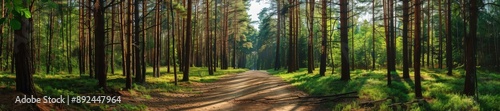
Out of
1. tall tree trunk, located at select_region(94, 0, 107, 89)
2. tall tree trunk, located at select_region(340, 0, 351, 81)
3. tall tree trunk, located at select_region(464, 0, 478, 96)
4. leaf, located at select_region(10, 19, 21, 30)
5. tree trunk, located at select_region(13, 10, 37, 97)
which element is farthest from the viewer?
tall tree trunk, located at select_region(340, 0, 351, 81)

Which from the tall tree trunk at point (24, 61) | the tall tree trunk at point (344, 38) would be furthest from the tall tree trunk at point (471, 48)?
the tall tree trunk at point (24, 61)

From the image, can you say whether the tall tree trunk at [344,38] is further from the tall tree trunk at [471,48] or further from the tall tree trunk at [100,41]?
the tall tree trunk at [100,41]

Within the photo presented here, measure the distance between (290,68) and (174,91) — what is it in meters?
16.0

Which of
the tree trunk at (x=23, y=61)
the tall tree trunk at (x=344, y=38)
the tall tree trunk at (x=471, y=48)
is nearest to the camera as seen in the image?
the tree trunk at (x=23, y=61)

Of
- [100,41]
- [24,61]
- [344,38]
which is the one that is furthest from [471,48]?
[24,61]

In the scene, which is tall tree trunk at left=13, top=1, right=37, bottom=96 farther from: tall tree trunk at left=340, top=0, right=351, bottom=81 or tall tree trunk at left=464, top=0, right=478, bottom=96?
tall tree trunk at left=340, top=0, right=351, bottom=81

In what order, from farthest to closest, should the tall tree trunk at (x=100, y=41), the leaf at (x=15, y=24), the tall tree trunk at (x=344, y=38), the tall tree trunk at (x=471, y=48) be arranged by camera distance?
the tall tree trunk at (x=344, y=38) < the tall tree trunk at (x=100, y=41) < the tall tree trunk at (x=471, y=48) < the leaf at (x=15, y=24)

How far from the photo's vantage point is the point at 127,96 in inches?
446

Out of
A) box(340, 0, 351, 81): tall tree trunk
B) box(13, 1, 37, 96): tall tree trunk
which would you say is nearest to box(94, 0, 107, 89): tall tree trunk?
box(13, 1, 37, 96): tall tree trunk

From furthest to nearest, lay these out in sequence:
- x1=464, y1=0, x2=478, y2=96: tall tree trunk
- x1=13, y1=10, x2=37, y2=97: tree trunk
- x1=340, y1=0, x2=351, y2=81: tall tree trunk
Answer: x1=340, y1=0, x2=351, y2=81: tall tree trunk
x1=464, y1=0, x2=478, y2=96: tall tree trunk
x1=13, y1=10, x2=37, y2=97: tree trunk

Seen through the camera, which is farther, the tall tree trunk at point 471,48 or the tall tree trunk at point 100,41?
the tall tree trunk at point 100,41

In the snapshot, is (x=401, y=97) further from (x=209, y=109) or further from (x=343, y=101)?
(x=209, y=109)

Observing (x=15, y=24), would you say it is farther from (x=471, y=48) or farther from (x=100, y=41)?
(x=471, y=48)

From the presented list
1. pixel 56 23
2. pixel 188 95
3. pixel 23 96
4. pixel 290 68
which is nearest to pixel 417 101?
pixel 188 95
